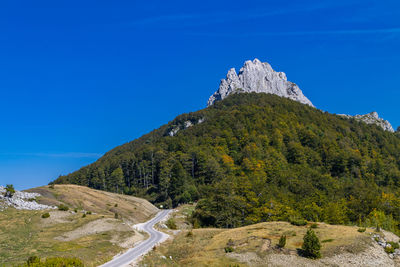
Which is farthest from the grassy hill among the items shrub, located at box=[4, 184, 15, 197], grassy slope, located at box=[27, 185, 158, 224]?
shrub, located at box=[4, 184, 15, 197]

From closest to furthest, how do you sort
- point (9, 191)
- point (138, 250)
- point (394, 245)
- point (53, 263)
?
1. point (53, 263)
2. point (394, 245)
3. point (138, 250)
4. point (9, 191)

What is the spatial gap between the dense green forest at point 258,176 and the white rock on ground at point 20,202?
45.5 meters

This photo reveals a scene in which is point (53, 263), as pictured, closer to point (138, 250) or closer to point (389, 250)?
point (138, 250)

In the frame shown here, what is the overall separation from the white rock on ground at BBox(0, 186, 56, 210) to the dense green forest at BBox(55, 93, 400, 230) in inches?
1790

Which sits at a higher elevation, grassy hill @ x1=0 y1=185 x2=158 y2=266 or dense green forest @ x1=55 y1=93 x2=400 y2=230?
dense green forest @ x1=55 y1=93 x2=400 y2=230

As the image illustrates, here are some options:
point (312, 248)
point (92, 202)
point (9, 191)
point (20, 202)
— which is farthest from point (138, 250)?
point (92, 202)

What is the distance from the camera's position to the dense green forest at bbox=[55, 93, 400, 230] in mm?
84750

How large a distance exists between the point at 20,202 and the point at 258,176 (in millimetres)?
94290

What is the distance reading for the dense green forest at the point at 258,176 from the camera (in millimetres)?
84750

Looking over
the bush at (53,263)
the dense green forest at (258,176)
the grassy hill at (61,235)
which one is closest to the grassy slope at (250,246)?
the grassy hill at (61,235)

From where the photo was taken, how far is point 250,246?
139 feet

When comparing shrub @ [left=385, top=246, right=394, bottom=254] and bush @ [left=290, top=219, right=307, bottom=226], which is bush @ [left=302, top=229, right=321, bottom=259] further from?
bush @ [left=290, top=219, right=307, bottom=226]

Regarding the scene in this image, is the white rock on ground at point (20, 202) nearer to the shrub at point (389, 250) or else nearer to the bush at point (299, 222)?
the bush at point (299, 222)

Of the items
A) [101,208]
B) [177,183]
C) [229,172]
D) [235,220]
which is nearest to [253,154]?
[229,172]
